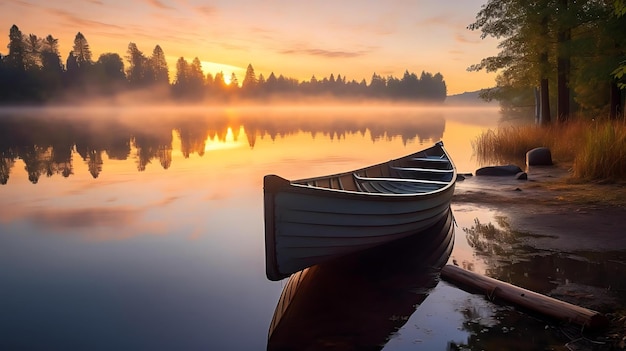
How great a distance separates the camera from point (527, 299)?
18.0 feet

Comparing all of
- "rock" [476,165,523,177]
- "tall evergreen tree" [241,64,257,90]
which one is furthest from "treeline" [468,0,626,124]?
"tall evergreen tree" [241,64,257,90]

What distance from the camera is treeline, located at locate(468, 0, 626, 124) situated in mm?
18484

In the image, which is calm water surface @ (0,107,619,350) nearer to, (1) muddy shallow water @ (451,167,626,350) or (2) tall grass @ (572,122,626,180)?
(1) muddy shallow water @ (451,167,626,350)

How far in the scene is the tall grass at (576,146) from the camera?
42.9 ft

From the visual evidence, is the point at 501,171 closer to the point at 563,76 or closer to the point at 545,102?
the point at 563,76

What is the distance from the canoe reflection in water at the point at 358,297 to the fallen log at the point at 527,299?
448mm

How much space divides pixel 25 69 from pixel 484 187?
11175 cm

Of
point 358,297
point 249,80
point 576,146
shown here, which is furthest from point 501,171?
point 249,80

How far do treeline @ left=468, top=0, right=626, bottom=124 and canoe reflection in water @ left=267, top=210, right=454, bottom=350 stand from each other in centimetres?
1400

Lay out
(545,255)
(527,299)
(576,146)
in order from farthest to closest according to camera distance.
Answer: (576,146) < (545,255) < (527,299)

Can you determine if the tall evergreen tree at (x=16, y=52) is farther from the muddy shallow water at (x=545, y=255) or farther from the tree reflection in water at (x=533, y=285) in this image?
the tree reflection in water at (x=533, y=285)

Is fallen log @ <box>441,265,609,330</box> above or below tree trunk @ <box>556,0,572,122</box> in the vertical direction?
below

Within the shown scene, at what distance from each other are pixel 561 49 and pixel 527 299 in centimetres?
1818

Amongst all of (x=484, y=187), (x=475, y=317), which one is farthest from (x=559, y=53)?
(x=475, y=317)
